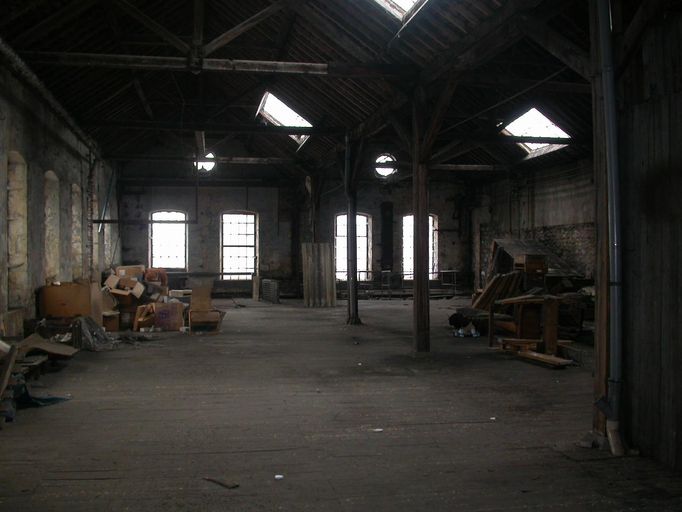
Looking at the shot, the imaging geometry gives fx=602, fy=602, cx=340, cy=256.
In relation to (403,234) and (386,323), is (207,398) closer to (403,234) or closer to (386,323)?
(386,323)

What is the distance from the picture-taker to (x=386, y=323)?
463 inches

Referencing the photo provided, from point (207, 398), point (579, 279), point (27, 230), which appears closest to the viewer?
point (207, 398)

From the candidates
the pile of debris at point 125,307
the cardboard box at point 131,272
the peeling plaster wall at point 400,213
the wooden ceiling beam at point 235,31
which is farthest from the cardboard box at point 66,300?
the peeling plaster wall at point 400,213

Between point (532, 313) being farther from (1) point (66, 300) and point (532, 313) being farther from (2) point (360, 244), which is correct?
(2) point (360, 244)

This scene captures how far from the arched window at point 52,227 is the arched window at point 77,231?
1691mm

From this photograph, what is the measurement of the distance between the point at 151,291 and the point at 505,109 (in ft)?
25.8

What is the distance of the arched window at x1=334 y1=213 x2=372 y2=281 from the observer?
19172mm

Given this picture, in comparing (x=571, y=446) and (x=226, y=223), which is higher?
(x=226, y=223)

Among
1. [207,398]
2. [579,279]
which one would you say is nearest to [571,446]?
[207,398]

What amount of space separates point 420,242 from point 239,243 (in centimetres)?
1120

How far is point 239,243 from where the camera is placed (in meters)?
18.8

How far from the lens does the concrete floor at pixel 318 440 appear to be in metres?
3.32

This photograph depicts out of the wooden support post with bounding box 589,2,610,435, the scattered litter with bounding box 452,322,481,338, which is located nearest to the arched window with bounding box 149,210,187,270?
the scattered litter with bounding box 452,322,481,338

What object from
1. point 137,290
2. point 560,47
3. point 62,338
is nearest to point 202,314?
point 137,290
